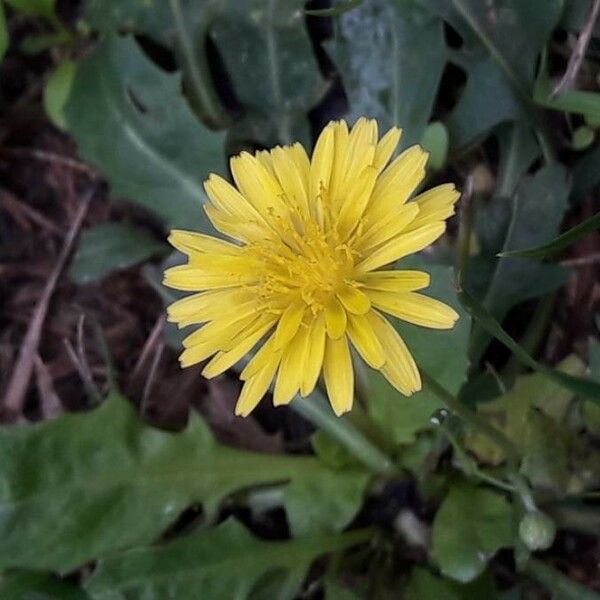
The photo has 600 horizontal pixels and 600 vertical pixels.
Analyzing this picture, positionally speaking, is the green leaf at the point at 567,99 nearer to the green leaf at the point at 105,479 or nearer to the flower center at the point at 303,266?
the flower center at the point at 303,266

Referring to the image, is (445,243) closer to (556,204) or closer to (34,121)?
(556,204)

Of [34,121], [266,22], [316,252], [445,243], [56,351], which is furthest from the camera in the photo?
[34,121]

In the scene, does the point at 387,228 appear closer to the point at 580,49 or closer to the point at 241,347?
the point at 241,347

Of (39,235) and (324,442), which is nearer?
(324,442)

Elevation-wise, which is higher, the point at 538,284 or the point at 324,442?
the point at 538,284

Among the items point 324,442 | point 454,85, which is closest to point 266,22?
point 454,85

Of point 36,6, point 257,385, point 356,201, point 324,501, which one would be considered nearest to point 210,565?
point 324,501
